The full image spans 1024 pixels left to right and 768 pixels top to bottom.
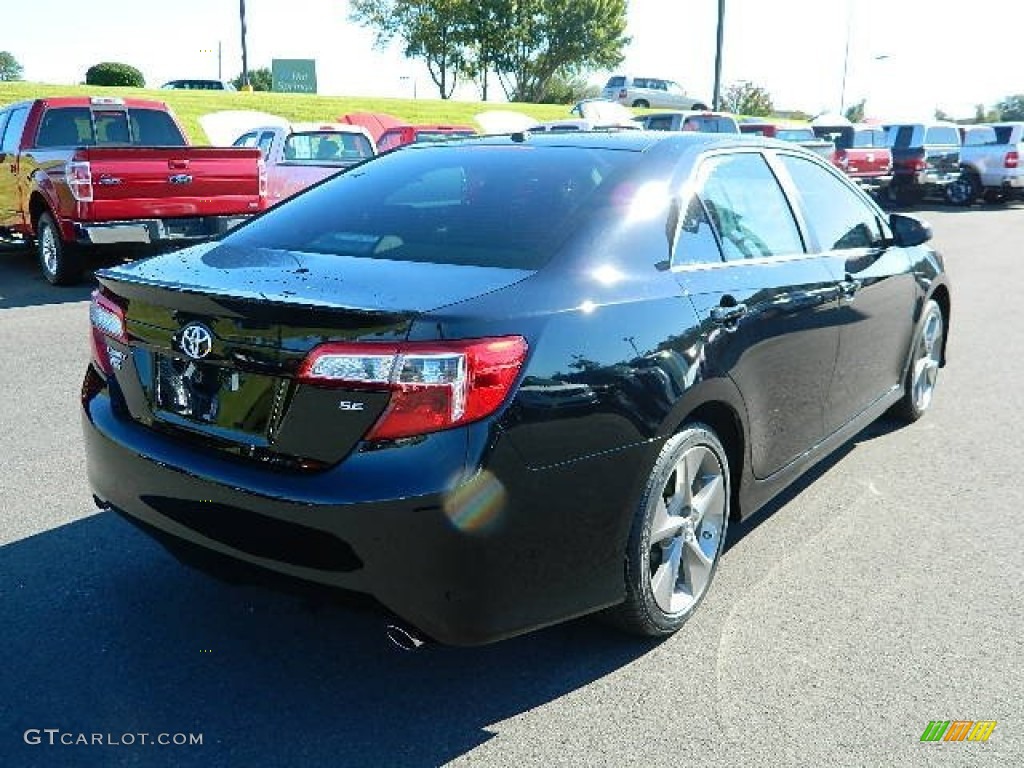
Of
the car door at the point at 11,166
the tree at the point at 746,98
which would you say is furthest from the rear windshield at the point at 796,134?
the tree at the point at 746,98

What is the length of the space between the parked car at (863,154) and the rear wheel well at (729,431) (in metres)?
20.2

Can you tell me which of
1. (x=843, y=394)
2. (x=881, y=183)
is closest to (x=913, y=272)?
(x=843, y=394)

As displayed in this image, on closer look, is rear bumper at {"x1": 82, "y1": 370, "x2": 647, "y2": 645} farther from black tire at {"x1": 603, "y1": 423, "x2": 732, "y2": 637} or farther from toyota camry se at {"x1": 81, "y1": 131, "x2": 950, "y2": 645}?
black tire at {"x1": 603, "y1": 423, "x2": 732, "y2": 637}

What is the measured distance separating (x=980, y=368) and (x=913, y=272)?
2.57 meters

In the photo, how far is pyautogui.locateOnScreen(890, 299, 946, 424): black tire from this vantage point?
543 centimetres

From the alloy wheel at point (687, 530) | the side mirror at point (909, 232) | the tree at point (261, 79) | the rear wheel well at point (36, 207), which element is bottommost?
the alloy wheel at point (687, 530)

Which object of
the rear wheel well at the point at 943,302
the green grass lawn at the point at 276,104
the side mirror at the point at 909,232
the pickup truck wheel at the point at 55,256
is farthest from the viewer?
the green grass lawn at the point at 276,104

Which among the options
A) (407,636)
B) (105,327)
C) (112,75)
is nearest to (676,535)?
(407,636)

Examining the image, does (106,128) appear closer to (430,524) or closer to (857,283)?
(857,283)

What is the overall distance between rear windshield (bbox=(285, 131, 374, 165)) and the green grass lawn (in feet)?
38.3

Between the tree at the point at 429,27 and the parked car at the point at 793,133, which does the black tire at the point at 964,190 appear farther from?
the tree at the point at 429,27

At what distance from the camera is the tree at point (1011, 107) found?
102 m

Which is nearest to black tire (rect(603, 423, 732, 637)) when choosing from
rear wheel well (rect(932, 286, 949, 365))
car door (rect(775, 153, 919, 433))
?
car door (rect(775, 153, 919, 433))

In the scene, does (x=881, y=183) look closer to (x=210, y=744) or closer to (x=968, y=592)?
(x=968, y=592)
